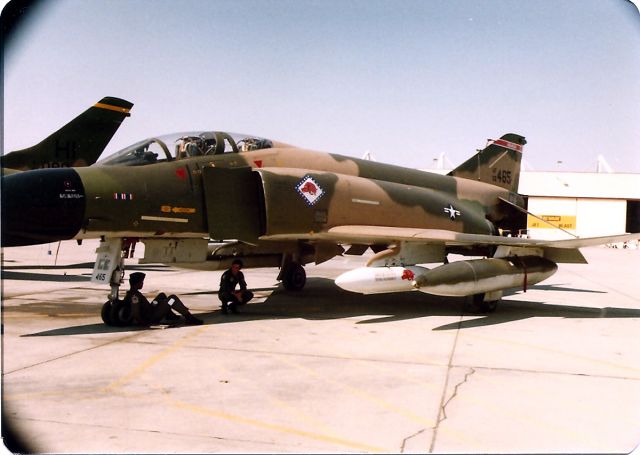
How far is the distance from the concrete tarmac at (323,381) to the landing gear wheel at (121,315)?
7.7 inches

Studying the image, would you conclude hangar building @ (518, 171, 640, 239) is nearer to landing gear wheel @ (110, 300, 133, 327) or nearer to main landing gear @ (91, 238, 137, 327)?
main landing gear @ (91, 238, 137, 327)

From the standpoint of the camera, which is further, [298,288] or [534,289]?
[534,289]

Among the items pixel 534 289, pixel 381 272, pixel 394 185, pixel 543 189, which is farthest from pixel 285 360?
pixel 543 189

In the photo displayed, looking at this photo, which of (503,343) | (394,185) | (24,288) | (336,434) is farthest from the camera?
(24,288)

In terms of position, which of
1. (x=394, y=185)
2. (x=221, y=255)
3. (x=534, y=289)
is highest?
(x=394, y=185)

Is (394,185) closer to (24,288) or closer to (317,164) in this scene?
(317,164)

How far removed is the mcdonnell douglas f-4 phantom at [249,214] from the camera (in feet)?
26.0

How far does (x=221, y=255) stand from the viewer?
12.4 metres

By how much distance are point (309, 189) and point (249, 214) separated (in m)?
1.24

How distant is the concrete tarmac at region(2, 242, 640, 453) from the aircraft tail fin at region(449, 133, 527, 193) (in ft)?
19.0

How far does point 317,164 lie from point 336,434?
7.40m

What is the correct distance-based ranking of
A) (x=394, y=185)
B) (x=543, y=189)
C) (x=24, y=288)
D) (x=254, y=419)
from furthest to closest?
(x=543, y=189) < (x=24, y=288) < (x=394, y=185) < (x=254, y=419)

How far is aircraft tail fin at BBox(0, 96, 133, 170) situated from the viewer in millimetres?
17547

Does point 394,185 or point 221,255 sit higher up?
point 394,185
